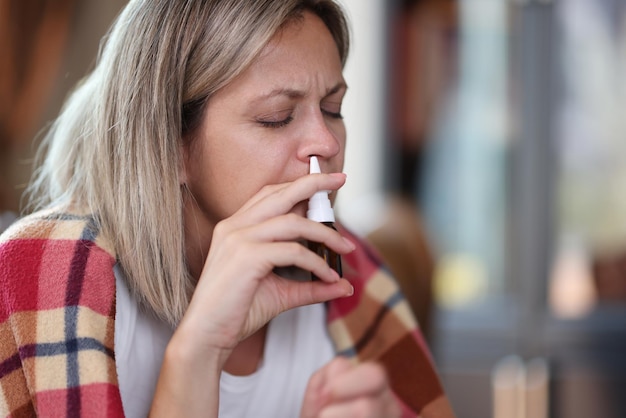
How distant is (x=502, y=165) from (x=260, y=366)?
7.87 ft

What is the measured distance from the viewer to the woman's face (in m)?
0.97

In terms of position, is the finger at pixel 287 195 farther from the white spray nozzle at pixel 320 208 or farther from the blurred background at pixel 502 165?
the blurred background at pixel 502 165

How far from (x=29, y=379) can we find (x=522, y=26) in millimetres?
2785

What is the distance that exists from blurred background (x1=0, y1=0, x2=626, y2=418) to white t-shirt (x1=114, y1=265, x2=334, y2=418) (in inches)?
70.2

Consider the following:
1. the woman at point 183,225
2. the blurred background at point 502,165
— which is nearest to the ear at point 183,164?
the woman at point 183,225

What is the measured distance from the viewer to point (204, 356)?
87 centimetres

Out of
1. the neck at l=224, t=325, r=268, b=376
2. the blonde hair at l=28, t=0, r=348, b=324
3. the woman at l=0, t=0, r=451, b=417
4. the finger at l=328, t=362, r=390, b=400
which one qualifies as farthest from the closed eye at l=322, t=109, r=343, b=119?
the finger at l=328, t=362, r=390, b=400

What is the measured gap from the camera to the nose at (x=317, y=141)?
97 cm

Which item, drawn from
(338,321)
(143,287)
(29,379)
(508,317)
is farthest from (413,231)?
(508,317)

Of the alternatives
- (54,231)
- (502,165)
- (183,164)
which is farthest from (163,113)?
(502,165)

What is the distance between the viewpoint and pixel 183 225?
1040mm

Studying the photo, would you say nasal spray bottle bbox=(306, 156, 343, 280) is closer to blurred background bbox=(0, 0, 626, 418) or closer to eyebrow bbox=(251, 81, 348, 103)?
eyebrow bbox=(251, 81, 348, 103)

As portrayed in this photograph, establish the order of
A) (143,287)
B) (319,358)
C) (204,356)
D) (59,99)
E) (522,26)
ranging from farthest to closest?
1. (522,26)
2. (59,99)
3. (319,358)
4. (143,287)
5. (204,356)

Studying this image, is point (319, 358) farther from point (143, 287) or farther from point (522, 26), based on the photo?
point (522, 26)
